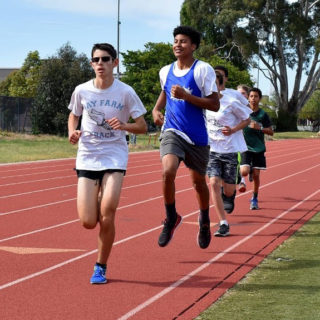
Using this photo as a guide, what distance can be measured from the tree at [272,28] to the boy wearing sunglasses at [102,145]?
51.4 m

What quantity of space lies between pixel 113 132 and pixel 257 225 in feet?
12.9

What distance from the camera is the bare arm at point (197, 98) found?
5875mm

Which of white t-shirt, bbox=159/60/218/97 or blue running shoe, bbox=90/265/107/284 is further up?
white t-shirt, bbox=159/60/218/97

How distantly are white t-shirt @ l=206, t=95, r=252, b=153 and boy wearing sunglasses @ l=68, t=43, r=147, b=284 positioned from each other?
3.16 metres

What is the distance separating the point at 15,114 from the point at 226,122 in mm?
34544

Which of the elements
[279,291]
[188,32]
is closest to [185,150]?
[188,32]

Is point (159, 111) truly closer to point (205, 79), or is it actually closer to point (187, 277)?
point (205, 79)

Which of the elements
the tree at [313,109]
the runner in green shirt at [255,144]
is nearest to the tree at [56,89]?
the runner in green shirt at [255,144]

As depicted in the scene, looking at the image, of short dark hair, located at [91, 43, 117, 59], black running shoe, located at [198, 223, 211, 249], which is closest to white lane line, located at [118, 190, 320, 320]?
black running shoe, located at [198, 223, 211, 249]

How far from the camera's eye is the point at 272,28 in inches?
2368

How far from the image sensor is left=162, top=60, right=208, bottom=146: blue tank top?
620 cm

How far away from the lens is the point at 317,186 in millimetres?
14961

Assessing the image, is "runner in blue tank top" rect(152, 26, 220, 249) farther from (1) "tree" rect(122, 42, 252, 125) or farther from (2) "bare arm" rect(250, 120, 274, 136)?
(1) "tree" rect(122, 42, 252, 125)

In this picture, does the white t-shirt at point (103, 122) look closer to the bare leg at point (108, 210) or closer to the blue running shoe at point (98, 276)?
the bare leg at point (108, 210)
